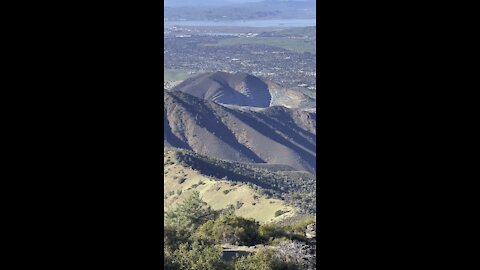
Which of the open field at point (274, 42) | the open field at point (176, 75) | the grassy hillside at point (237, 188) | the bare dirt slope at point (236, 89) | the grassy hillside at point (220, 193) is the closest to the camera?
the grassy hillside at point (220, 193)

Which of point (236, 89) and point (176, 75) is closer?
point (236, 89)

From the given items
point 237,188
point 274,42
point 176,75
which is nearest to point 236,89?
point 176,75

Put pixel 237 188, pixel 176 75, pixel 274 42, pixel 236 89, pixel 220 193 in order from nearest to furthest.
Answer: pixel 220 193
pixel 237 188
pixel 236 89
pixel 176 75
pixel 274 42

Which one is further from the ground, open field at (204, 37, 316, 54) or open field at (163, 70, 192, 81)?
open field at (204, 37, 316, 54)

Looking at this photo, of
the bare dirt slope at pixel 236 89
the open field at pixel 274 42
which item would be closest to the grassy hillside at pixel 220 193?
the bare dirt slope at pixel 236 89

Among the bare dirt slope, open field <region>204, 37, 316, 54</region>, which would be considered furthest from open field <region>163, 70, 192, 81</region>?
open field <region>204, 37, 316, 54</region>

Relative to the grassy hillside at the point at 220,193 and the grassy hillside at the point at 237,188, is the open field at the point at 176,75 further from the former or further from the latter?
the grassy hillside at the point at 220,193

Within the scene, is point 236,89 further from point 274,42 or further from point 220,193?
point 220,193

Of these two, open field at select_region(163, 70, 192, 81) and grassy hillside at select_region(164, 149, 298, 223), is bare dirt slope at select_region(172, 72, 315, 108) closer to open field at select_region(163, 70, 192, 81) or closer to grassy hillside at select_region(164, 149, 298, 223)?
open field at select_region(163, 70, 192, 81)

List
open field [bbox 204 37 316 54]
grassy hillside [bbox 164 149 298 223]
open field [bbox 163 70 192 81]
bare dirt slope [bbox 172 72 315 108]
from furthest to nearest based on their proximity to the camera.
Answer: open field [bbox 163 70 192 81]
bare dirt slope [bbox 172 72 315 108]
open field [bbox 204 37 316 54]
grassy hillside [bbox 164 149 298 223]

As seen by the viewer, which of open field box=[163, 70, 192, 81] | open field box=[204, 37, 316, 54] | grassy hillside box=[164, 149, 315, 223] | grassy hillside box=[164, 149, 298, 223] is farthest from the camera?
open field box=[163, 70, 192, 81]
